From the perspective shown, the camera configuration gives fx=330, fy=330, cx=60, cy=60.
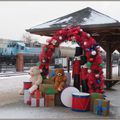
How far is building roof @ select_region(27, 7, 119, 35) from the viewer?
11.5 m

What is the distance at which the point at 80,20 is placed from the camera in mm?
11992

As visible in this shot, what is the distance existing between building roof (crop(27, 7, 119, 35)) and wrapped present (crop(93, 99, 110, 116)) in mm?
2984

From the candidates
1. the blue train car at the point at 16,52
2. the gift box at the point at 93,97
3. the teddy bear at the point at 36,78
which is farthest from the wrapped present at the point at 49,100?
the blue train car at the point at 16,52

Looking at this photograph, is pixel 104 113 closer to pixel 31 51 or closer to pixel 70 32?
pixel 70 32

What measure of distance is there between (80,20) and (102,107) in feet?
12.8

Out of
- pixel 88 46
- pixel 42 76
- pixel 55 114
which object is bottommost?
pixel 55 114

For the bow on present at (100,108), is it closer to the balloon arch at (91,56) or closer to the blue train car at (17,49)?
the balloon arch at (91,56)

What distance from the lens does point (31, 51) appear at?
38250 millimetres

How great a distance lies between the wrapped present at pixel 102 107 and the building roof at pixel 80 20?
2.98m

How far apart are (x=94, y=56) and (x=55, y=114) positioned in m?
2.56

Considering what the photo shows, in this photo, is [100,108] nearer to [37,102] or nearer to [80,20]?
[37,102]

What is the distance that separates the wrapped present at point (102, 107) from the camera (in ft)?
30.3

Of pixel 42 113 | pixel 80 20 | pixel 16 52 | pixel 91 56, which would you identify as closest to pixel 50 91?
pixel 42 113

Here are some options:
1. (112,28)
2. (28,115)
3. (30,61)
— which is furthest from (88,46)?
(30,61)
